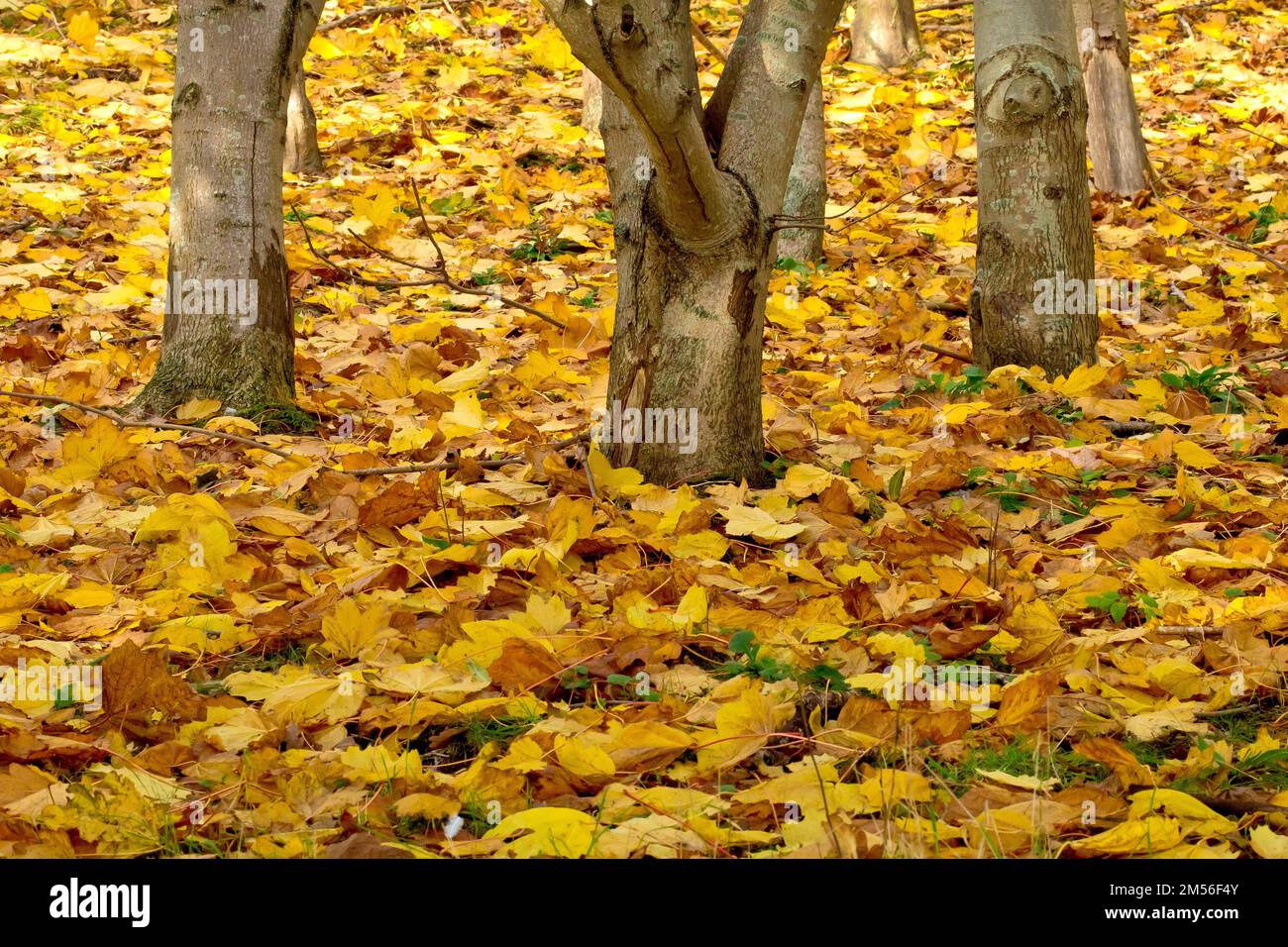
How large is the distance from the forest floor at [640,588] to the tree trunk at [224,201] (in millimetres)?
214

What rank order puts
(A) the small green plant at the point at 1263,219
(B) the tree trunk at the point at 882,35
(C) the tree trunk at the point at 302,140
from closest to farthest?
(A) the small green plant at the point at 1263,219 → (C) the tree trunk at the point at 302,140 → (B) the tree trunk at the point at 882,35

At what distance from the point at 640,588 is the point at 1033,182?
2379mm

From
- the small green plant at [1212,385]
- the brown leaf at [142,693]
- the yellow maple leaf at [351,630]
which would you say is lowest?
the brown leaf at [142,693]

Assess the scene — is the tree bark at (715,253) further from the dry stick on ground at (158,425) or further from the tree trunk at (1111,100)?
the tree trunk at (1111,100)

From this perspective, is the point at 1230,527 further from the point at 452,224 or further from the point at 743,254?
the point at 452,224

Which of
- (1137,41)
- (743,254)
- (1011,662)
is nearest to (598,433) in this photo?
(743,254)

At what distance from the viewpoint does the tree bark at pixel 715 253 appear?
3291 mm

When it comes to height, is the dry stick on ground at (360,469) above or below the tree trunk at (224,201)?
below

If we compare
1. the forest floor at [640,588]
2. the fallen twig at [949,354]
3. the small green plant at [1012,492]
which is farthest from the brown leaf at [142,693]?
the fallen twig at [949,354]

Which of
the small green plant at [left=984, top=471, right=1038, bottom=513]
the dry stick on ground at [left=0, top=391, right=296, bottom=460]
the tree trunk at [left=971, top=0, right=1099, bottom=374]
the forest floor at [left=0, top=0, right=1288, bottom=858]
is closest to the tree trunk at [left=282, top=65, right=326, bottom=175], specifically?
the forest floor at [left=0, top=0, right=1288, bottom=858]

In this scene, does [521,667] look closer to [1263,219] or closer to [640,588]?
[640,588]

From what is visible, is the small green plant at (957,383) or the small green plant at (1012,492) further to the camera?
the small green plant at (957,383)

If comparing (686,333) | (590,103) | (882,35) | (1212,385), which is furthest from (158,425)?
Answer: (882,35)

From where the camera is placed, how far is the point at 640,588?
9.18 ft
